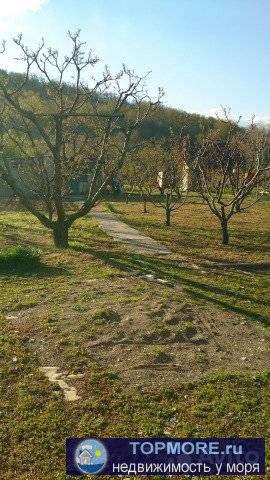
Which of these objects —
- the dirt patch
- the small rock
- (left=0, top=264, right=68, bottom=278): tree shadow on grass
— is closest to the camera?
the dirt patch

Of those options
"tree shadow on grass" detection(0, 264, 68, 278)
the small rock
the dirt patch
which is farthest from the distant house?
"tree shadow on grass" detection(0, 264, 68, 278)

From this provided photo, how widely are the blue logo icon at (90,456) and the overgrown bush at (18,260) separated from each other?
22.6ft

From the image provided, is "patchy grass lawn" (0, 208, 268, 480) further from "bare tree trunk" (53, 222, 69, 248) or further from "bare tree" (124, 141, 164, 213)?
"bare tree" (124, 141, 164, 213)

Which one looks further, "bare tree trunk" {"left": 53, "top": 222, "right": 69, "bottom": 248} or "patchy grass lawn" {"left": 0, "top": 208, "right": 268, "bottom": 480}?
"bare tree trunk" {"left": 53, "top": 222, "right": 69, "bottom": 248}

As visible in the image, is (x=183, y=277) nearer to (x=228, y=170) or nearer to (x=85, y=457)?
(x=85, y=457)

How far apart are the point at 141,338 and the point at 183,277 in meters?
3.81

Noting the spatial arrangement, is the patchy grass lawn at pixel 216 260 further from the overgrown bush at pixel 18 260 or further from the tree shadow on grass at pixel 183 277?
the overgrown bush at pixel 18 260

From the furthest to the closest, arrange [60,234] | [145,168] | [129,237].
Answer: [145,168] → [129,237] → [60,234]

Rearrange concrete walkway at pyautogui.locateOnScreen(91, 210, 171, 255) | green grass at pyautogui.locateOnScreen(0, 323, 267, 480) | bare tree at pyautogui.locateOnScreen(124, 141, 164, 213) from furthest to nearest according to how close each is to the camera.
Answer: bare tree at pyautogui.locateOnScreen(124, 141, 164, 213) < concrete walkway at pyautogui.locateOnScreen(91, 210, 171, 255) < green grass at pyautogui.locateOnScreen(0, 323, 267, 480)

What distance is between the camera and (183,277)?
10211 millimetres

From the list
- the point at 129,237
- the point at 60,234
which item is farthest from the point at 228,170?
the point at 60,234

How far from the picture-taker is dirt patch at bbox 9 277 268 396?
5.72 meters

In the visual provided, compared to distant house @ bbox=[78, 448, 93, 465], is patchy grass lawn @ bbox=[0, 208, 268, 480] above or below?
above

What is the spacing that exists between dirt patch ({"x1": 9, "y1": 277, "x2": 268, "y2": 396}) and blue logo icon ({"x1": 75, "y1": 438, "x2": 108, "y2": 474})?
0.95 m
